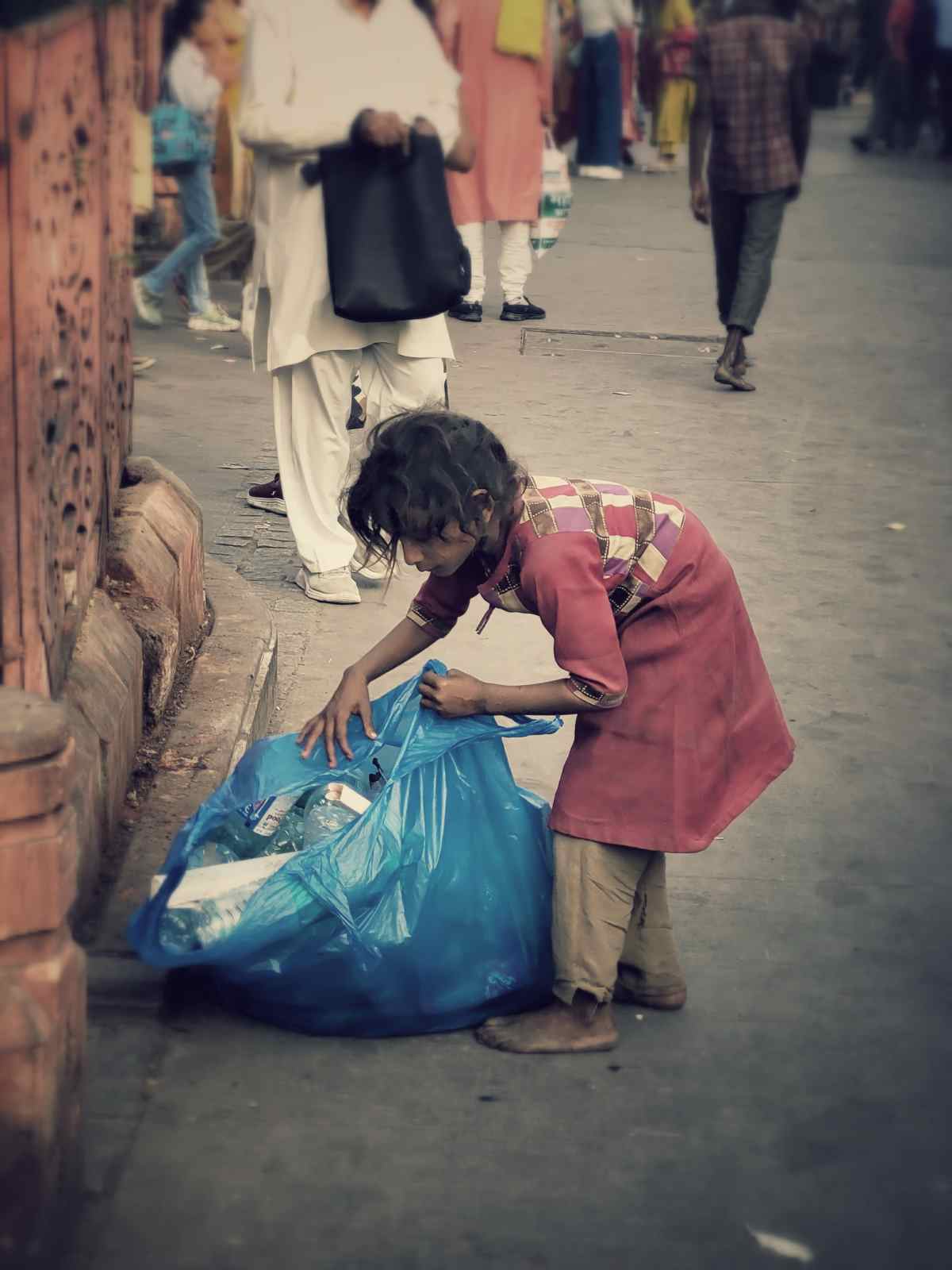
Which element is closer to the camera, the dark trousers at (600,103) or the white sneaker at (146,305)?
Answer: the white sneaker at (146,305)

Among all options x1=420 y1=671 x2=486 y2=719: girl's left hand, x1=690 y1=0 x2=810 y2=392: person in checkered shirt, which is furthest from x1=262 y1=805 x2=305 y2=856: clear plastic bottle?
x1=690 y1=0 x2=810 y2=392: person in checkered shirt

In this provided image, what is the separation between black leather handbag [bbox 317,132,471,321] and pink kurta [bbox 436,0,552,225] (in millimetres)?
4198

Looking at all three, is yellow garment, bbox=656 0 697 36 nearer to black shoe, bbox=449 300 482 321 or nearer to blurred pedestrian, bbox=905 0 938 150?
blurred pedestrian, bbox=905 0 938 150

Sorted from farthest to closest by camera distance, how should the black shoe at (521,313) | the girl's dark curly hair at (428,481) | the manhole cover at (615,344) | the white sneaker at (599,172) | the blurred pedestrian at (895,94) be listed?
the blurred pedestrian at (895,94) → the white sneaker at (599,172) → the black shoe at (521,313) → the manhole cover at (615,344) → the girl's dark curly hair at (428,481)

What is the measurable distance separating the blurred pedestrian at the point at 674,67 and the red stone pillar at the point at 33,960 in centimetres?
1426

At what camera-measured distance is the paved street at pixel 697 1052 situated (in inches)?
96.1

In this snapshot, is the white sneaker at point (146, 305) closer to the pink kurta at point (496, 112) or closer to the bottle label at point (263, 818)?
the pink kurta at point (496, 112)

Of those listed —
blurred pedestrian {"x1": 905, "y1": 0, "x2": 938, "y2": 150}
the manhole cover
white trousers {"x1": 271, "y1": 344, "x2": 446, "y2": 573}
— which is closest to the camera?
white trousers {"x1": 271, "y1": 344, "x2": 446, "y2": 573}

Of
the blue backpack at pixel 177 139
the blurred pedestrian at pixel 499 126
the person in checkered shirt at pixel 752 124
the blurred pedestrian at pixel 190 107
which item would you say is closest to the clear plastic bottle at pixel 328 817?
the person in checkered shirt at pixel 752 124

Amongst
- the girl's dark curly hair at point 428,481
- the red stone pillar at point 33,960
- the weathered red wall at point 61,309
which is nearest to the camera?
the red stone pillar at point 33,960

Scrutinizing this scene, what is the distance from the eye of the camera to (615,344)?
359 inches

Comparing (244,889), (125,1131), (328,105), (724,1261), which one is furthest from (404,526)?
(328,105)

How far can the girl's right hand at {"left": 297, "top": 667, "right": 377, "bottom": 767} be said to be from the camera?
2977 millimetres

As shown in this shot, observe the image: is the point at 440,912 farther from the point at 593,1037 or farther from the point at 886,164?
the point at 886,164
